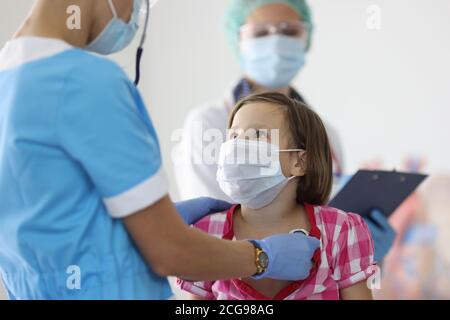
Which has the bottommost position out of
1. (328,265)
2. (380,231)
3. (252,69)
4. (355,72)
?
(380,231)

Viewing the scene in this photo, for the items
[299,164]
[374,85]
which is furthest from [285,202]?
[374,85]

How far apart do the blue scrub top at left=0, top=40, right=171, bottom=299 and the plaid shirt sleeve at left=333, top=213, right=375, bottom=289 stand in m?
0.48

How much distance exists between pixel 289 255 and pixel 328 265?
0.52 feet

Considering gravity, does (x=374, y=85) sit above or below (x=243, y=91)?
below

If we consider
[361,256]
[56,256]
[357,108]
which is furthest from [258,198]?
[357,108]

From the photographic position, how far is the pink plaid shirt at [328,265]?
130cm

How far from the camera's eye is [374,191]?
65.4 inches

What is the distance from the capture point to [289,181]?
140 cm

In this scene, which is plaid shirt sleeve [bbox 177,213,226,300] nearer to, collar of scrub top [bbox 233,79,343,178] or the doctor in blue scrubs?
the doctor in blue scrubs

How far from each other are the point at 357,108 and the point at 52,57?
2.10 metres

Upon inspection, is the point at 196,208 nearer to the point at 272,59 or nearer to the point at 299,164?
the point at 299,164

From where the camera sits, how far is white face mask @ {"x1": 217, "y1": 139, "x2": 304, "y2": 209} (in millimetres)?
1354

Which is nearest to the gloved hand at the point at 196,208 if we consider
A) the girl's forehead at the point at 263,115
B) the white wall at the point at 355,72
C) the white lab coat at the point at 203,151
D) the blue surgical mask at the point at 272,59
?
the girl's forehead at the point at 263,115

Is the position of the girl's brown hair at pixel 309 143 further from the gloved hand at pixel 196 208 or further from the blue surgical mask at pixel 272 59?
the blue surgical mask at pixel 272 59
